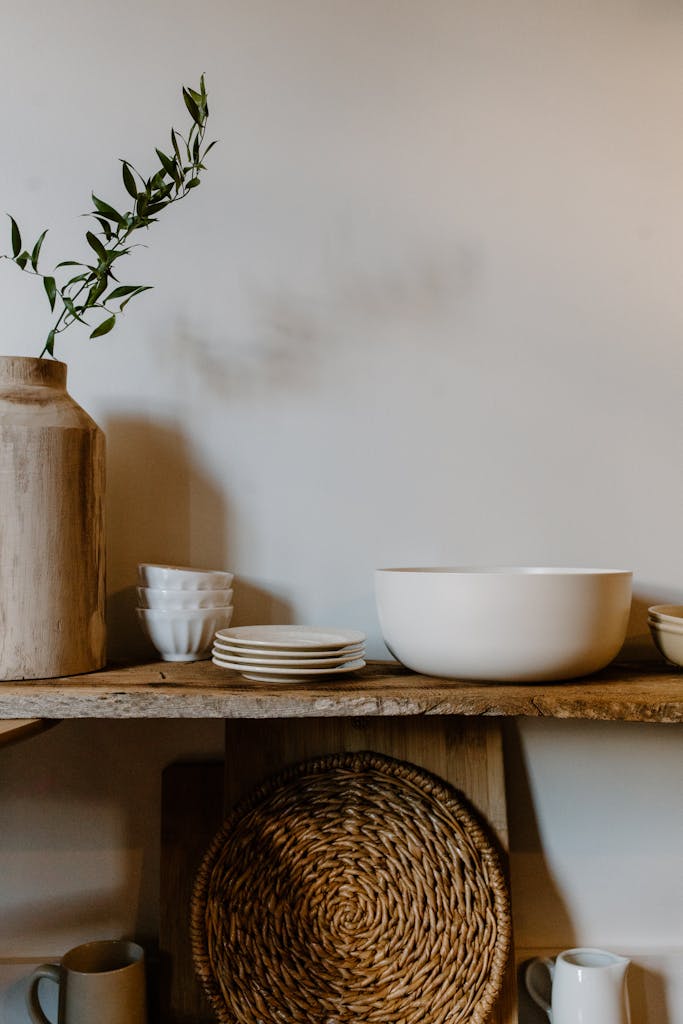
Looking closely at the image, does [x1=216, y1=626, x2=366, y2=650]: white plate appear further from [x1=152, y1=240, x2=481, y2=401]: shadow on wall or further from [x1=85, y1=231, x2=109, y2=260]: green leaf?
[x1=85, y1=231, x2=109, y2=260]: green leaf

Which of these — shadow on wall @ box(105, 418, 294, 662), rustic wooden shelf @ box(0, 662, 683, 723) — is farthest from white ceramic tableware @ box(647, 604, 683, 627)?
shadow on wall @ box(105, 418, 294, 662)

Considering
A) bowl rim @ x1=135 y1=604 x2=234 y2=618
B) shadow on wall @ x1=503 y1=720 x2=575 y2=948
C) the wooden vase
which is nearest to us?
the wooden vase

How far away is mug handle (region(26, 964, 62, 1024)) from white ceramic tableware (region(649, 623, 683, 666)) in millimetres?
821

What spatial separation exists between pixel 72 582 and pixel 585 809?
Result: 731mm

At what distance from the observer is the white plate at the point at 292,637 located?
32.8 inches

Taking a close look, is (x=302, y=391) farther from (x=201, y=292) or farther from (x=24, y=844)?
(x=24, y=844)

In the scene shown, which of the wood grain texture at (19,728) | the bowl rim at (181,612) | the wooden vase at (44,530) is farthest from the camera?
the bowl rim at (181,612)

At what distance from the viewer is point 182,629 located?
3.13 feet

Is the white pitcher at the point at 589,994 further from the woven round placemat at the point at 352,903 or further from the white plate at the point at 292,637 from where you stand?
the white plate at the point at 292,637

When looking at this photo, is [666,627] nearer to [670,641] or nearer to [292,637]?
[670,641]

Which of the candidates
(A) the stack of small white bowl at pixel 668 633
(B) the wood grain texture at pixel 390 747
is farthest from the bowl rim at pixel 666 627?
(B) the wood grain texture at pixel 390 747

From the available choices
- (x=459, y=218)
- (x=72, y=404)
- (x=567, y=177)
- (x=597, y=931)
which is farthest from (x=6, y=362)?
(x=597, y=931)

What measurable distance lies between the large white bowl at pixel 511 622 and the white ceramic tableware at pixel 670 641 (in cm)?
9

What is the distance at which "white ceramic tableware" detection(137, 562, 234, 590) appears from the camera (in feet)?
3.13
